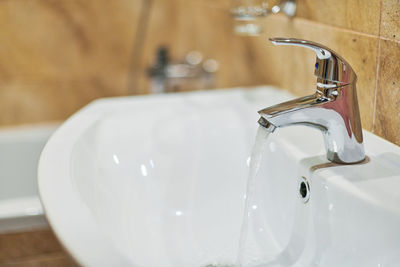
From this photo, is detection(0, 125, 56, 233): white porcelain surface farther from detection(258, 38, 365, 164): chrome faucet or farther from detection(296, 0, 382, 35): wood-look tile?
detection(258, 38, 365, 164): chrome faucet

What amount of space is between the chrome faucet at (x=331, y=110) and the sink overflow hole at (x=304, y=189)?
0.18 ft

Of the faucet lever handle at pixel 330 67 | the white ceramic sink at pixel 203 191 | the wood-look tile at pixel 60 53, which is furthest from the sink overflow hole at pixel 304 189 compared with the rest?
the wood-look tile at pixel 60 53

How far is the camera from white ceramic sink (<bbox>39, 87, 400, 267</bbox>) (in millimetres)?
549

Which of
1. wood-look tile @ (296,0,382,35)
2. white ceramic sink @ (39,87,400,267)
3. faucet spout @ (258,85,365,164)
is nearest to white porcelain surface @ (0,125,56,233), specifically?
white ceramic sink @ (39,87,400,267)

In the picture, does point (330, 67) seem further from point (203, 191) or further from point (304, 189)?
point (203, 191)

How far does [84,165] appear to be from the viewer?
70cm

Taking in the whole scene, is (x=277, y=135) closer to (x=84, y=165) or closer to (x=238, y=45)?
(x=84, y=165)

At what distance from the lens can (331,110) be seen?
0.61m

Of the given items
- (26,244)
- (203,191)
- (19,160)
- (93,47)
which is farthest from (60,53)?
(203,191)

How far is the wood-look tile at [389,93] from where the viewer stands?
0.66m

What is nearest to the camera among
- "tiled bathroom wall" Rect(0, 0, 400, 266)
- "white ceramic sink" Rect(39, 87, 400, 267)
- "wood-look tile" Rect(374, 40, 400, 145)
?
"white ceramic sink" Rect(39, 87, 400, 267)

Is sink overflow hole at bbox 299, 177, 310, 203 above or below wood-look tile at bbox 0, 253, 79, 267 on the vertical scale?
above

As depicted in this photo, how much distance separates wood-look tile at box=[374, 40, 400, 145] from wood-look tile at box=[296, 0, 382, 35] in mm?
44

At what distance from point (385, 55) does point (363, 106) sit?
0.09 metres
